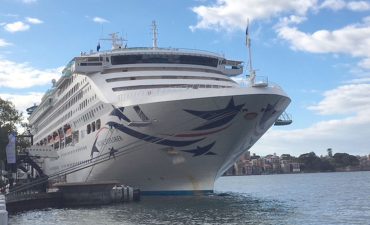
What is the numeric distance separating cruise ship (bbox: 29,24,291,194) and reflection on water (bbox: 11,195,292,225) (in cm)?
248

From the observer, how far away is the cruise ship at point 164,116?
108ft

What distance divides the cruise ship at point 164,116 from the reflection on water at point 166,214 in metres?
2.48

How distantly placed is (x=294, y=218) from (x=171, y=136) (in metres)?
10.7

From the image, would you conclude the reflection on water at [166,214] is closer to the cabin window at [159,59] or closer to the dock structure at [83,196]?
the dock structure at [83,196]

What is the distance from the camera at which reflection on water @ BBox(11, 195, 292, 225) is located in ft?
85.7

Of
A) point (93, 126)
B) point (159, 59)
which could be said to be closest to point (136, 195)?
point (93, 126)

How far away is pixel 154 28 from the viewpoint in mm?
51406

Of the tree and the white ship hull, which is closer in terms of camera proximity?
the white ship hull

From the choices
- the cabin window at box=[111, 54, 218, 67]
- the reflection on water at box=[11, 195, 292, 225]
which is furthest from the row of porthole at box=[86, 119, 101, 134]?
the reflection on water at box=[11, 195, 292, 225]

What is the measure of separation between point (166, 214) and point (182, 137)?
6929 mm

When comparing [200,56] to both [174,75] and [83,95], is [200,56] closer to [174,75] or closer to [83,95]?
[174,75]

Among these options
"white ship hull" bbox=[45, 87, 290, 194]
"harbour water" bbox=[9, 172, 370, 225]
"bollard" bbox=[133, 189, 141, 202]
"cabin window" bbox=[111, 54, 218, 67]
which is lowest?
"harbour water" bbox=[9, 172, 370, 225]

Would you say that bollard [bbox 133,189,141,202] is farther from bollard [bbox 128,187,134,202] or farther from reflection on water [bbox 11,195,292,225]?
reflection on water [bbox 11,195,292,225]

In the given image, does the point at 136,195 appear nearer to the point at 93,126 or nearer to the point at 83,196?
the point at 83,196
